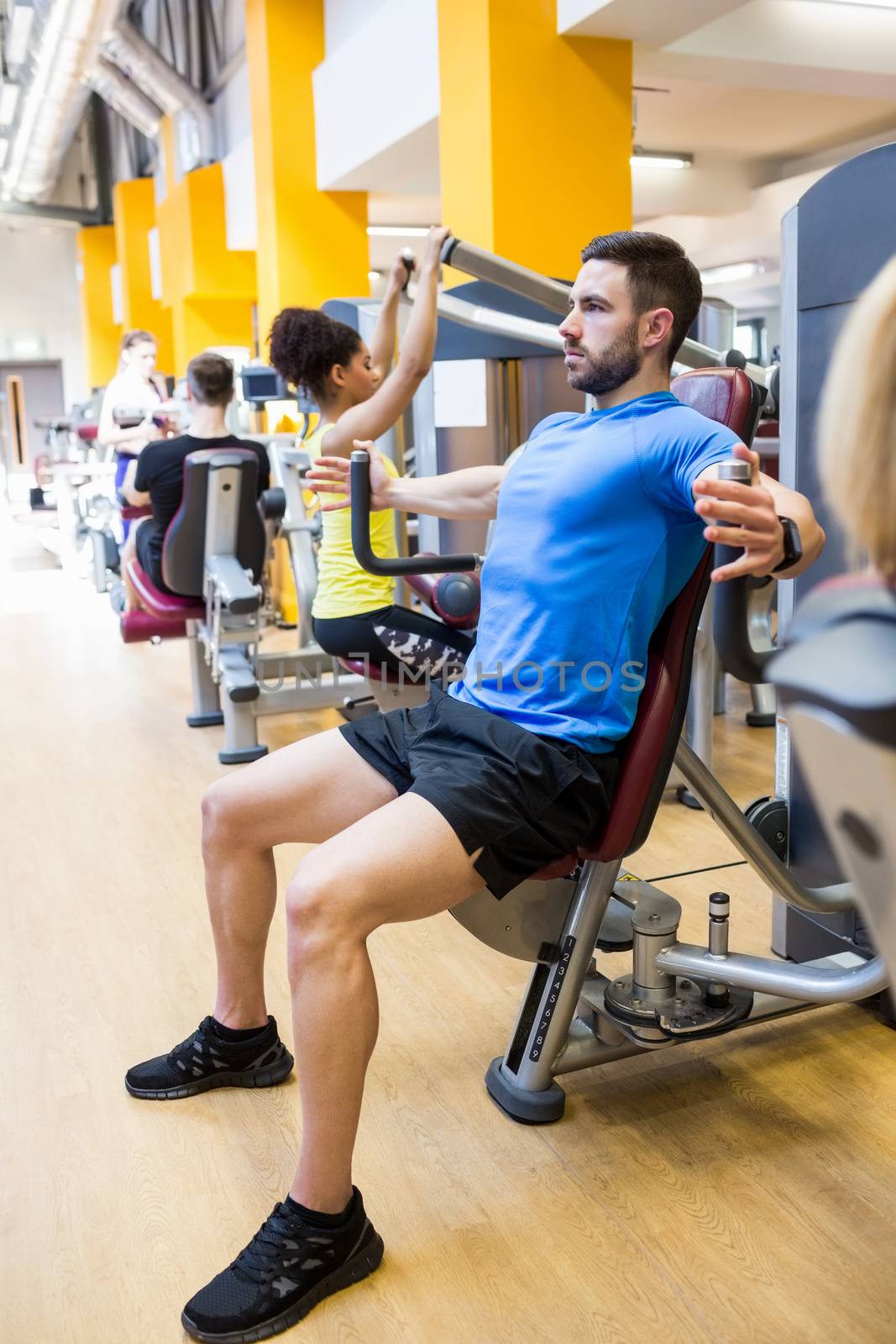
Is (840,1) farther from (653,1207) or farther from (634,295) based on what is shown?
(653,1207)

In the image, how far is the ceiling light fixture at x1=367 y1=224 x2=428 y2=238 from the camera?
30.8ft

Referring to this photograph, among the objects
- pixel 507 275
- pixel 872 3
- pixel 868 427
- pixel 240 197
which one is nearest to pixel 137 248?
pixel 240 197

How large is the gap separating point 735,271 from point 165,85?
5778mm

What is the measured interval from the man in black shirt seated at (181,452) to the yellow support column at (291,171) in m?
2.69

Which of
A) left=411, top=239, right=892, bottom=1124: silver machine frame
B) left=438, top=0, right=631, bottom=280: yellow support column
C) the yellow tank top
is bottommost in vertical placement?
left=411, top=239, right=892, bottom=1124: silver machine frame

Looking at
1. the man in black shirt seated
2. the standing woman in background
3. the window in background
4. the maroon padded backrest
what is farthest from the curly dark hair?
the window in background

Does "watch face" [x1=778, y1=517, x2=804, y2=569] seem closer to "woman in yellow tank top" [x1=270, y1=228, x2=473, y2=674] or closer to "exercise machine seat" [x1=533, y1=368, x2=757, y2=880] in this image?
"exercise machine seat" [x1=533, y1=368, x2=757, y2=880]

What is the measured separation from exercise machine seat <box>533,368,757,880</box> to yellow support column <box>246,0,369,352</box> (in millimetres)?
5431

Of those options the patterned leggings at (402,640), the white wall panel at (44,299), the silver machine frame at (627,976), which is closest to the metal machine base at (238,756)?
the patterned leggings at (402,640)

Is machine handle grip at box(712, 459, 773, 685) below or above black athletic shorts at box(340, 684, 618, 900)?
above

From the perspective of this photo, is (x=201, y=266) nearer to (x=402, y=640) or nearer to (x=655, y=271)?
(x=402, y=640)

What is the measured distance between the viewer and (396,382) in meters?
2.71

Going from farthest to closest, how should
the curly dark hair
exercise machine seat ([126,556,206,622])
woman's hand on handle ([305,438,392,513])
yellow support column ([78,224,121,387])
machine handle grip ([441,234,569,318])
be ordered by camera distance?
1. yellow support column ([78,224,121,387])
2. exercise machine seat ([126,556,206,622])
3. the curly dark hair
4. machine handle grip ([441,234,569,318])
5. woman's hand on handle ([305,438,392,513])

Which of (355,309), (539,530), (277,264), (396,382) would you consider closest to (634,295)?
(539,530)
